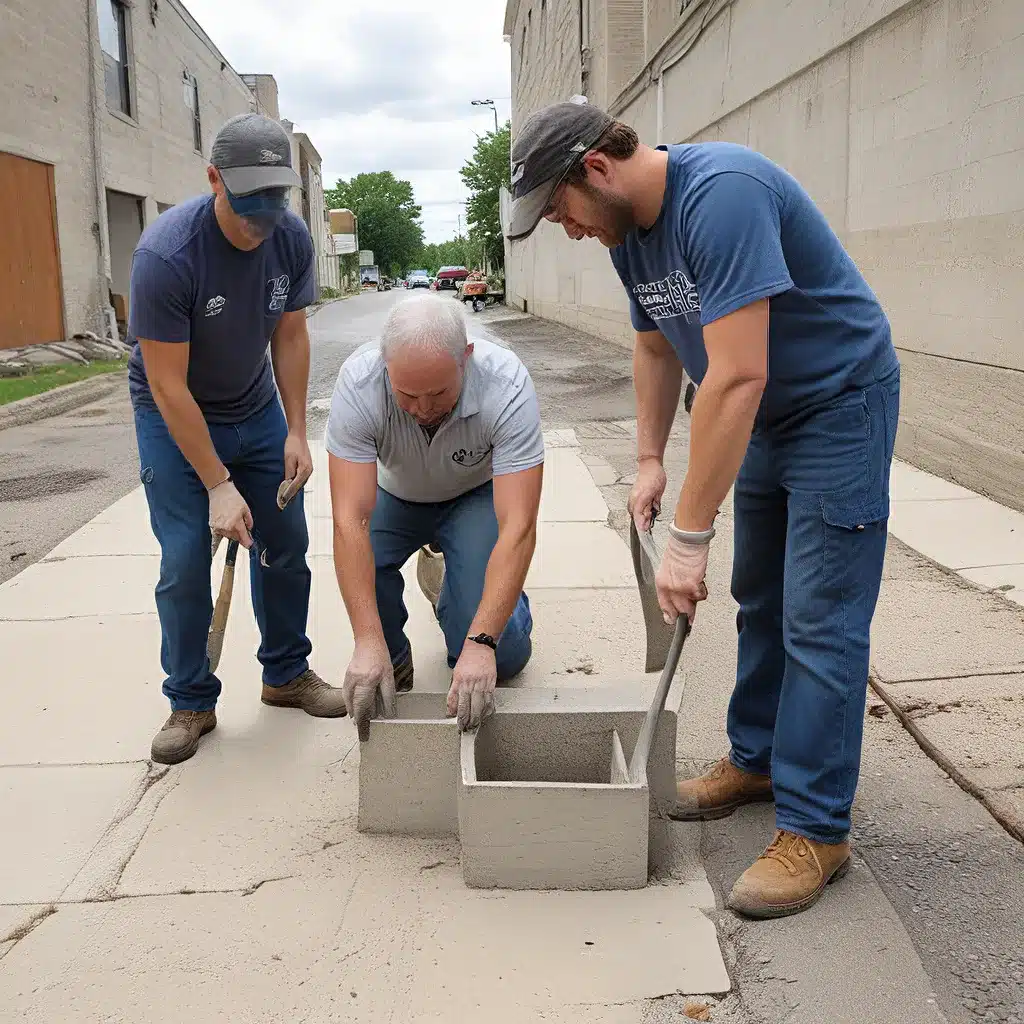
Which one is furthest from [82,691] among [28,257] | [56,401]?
[28,257]

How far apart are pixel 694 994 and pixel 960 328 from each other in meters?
4.90

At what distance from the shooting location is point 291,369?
11.5ft

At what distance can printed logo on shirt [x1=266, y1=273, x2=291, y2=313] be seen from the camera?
10.6 ft

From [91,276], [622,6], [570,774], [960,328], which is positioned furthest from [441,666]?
[622,6]

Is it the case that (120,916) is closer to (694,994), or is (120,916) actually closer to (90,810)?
(90,810)

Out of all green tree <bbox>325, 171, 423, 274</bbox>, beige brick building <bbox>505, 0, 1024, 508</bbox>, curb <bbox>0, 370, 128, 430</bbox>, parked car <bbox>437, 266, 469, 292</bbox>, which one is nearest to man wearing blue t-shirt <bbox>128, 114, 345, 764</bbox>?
beige brick building <bbox>505, 0, 1024, 508</bbox>

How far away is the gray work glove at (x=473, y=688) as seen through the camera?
8.30 ft

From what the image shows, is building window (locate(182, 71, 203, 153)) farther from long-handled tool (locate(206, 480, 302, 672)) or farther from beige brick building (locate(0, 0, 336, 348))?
long-handled tool (locate(206, 480, 302, 672))

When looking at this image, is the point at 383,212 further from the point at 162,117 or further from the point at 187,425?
the point at 187,425

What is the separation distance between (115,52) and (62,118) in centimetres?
372

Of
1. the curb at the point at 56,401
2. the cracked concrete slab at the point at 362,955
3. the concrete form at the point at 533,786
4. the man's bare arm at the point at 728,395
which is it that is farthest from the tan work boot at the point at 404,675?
the curb at the point at 56,401

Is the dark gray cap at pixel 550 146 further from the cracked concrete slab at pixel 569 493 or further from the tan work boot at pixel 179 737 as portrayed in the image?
the cracked concrete slab at pixel 569 493

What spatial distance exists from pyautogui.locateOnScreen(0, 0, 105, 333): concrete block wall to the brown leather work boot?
46.7ft

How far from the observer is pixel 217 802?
2.96 meters
